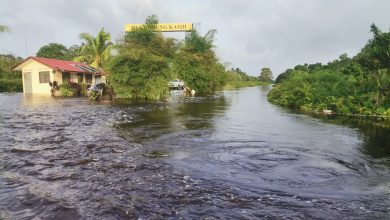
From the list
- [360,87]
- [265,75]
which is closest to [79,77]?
[360,87]

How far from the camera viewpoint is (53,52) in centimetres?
6247

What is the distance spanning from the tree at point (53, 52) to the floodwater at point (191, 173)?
2120 inches

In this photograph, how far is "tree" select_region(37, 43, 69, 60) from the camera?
61.8m

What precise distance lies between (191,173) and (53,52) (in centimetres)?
6248

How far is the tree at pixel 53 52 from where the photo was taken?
6175 cm

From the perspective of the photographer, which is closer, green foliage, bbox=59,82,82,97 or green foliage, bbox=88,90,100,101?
green foliage, bbox=88,90,100,101

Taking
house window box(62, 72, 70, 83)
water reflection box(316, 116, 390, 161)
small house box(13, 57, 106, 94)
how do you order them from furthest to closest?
house window box(62, 72, 70, 83) → small house box(13, 57, 106, 94) → water reflection box(316, 116, 390, 161)

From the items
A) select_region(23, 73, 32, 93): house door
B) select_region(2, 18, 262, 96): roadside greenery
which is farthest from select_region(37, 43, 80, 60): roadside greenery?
select_region(23, 73, 32, 93): house door


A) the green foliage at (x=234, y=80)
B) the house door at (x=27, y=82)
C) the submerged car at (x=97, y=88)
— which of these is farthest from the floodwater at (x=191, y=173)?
the green foliage at (x=234, y=80)

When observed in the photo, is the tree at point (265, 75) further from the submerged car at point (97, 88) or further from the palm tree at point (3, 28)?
the palm tree at point (3, 28)

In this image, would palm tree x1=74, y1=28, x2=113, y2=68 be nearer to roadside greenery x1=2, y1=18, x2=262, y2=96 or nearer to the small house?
roadside greenery x1=2, y1=18, x2=262, y2=96

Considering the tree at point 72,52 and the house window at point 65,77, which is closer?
the house window at point 65,77

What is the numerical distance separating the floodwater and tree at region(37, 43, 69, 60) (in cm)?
5385

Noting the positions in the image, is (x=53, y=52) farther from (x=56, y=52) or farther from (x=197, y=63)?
(x=197, y=63)
